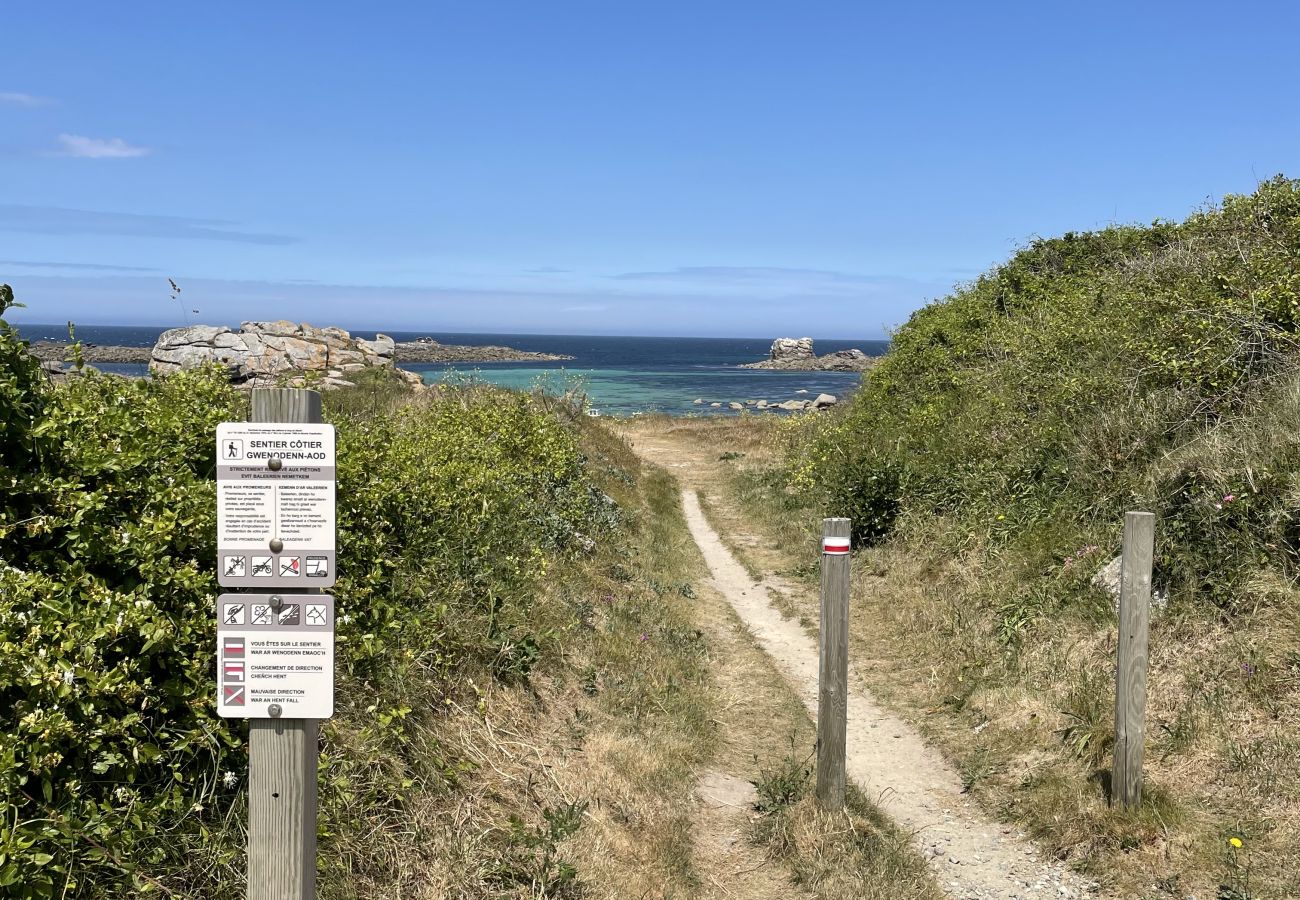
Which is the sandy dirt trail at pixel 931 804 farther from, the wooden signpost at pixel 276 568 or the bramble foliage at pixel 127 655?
the wooden signpost at pixel 276 568

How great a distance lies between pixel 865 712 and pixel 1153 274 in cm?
816

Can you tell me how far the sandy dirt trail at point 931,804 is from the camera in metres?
5.71

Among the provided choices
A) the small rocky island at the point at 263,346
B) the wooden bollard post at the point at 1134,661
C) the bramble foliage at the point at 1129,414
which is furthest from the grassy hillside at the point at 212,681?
the small rocky island at the point at 263,346

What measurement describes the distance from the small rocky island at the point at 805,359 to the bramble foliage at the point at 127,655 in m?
114

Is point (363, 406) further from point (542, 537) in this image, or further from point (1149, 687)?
point (1149, 687)

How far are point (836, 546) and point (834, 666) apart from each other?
874 mm

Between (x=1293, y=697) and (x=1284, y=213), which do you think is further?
(x=1284, y=213)

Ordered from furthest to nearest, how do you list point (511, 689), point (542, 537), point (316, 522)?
point (542, 537) < point (511, 689) < point (316, 522)

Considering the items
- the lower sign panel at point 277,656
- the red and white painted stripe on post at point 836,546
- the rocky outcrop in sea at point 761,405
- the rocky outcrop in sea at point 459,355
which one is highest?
the rocky outcrop in sea at point 459,355

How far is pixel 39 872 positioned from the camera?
10.2 feet

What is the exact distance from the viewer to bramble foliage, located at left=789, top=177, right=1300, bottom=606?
7699 millimetres

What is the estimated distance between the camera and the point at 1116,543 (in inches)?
345

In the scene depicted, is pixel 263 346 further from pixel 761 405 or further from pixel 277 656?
pixel 761 405

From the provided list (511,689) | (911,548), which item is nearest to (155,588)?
(511,689)
